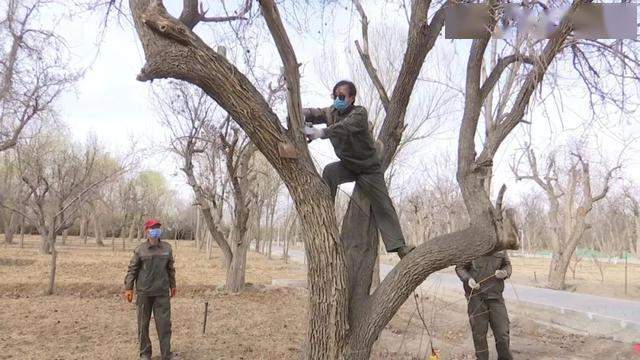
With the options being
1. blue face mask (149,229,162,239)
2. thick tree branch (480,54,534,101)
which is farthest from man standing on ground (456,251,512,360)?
blue face mask (149,229,162,239)

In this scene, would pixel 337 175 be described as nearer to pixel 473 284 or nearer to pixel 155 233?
pixel 473 284

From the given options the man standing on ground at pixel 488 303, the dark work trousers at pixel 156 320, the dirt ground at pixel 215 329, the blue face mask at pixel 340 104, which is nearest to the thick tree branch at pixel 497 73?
the blue face mask at pixel 340 104

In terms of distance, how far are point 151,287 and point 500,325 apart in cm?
410

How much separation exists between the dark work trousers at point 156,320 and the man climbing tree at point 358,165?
3.31m

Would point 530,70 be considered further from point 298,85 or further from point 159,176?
point 159,176

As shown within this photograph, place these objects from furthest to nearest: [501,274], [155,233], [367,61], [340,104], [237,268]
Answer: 1. [237,268]
2. [155,233]
3. [501,274]
4. [367,61]
5. [340,104]

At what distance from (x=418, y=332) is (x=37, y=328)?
6.05m

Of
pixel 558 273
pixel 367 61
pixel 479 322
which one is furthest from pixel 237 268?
pixel 558 273

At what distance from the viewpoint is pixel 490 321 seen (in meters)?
5.91

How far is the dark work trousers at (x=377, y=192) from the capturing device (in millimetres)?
3742

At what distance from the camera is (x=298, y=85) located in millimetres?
3340

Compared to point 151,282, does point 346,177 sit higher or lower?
higher

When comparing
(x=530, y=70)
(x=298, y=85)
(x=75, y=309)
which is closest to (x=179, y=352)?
(x=75, y=309)

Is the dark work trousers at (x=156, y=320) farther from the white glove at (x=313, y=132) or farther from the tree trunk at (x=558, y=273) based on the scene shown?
the tree trunk at (x=558, y=273)
